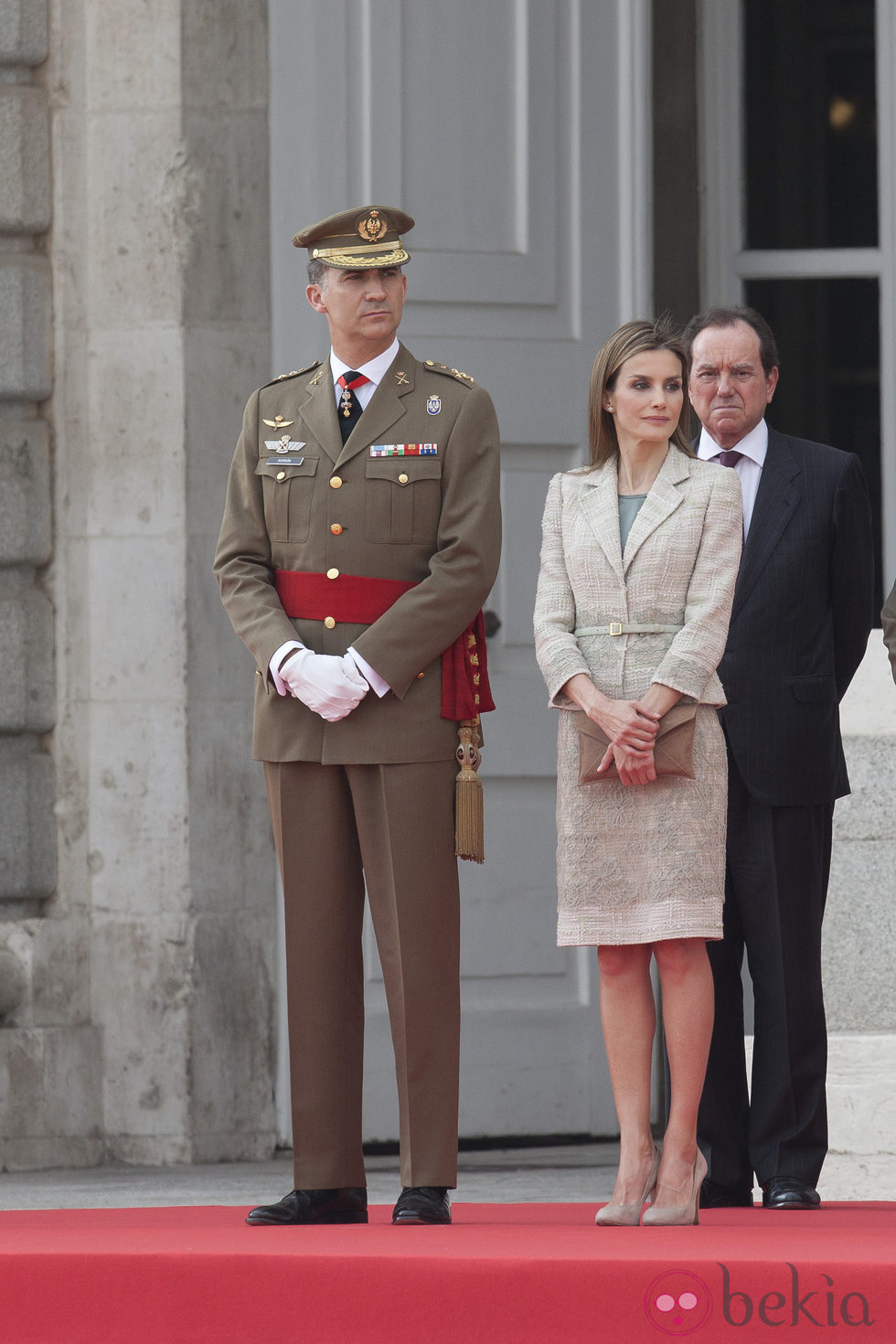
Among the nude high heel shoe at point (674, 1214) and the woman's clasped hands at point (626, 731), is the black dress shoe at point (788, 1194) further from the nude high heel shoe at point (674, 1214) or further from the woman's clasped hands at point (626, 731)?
the woman's clasped hands at point (626, 731)

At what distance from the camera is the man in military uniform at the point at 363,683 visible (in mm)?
3752

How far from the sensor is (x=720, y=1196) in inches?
163

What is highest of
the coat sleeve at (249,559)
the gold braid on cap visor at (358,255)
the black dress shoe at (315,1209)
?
the gold braid on cap visor at (358,255)

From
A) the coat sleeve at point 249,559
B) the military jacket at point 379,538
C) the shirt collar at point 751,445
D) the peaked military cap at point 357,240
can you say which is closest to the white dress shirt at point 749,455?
the shirt collar at point 751,445

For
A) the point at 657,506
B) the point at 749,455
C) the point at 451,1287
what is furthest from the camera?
the point at 749,455

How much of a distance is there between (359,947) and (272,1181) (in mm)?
1572

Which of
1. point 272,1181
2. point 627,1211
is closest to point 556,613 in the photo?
point 627,1211

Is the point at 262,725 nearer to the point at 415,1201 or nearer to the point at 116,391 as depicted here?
the point at 415,1201

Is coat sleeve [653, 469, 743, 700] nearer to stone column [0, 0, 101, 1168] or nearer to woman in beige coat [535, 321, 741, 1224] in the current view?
woman in beige coat [535, 321, 741, 1224]

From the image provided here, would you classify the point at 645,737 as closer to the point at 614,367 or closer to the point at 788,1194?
the point at 614,367

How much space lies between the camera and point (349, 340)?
389 centimetres

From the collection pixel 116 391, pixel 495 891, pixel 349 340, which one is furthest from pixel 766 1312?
pixel 116 391

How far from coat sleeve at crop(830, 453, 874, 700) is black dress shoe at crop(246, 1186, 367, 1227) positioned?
4.39 ft

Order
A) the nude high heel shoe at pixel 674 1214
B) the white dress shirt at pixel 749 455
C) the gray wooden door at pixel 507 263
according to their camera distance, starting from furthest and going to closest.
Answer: the gray wooden door at pixel 507 263
the white dress shirt at pixel 749 455
the nude high heel shoe at pixel 674 1214
